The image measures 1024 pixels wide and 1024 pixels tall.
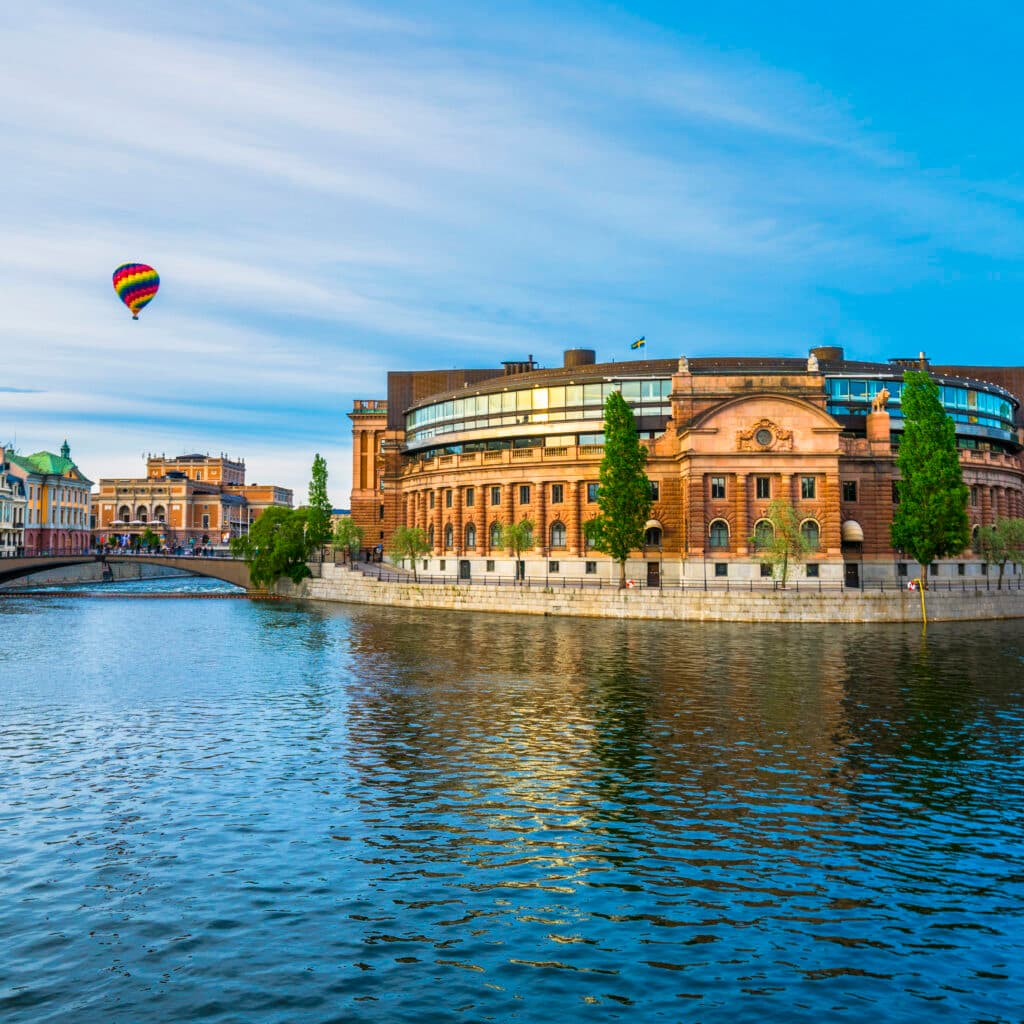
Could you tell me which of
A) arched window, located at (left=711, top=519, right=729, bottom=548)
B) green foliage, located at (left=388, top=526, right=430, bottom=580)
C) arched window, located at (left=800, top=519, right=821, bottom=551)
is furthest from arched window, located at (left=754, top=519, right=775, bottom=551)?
green foliage, located at (left=388, top=526, right=430, bottom=580)

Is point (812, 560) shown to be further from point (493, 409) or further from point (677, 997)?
point (677, 997)

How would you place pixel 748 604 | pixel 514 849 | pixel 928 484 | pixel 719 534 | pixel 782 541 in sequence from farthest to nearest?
1. pixel 719 534
2. pixel 782 541
3. pixel 928 484
4. pixel 748 604
5. pixel 514 849

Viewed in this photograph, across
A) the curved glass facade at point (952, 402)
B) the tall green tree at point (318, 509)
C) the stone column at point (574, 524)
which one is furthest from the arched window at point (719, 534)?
the tall green tree at point (318, 509)

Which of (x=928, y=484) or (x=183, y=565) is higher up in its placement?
(x=928, y=484)

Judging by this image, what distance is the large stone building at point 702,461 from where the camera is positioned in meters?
90.2

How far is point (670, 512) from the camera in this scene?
96.6m

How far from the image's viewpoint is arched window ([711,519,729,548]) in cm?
9144

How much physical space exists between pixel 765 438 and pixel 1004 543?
2598 cm

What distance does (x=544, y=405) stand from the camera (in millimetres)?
112688

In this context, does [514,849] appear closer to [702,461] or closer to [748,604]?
[748,604]

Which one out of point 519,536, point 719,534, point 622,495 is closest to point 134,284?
point 519,536

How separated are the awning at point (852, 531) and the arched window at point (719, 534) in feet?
45.2

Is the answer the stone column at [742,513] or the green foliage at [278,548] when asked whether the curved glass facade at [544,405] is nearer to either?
the stone column at [742,513]

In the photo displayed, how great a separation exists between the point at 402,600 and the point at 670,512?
97.9ft
